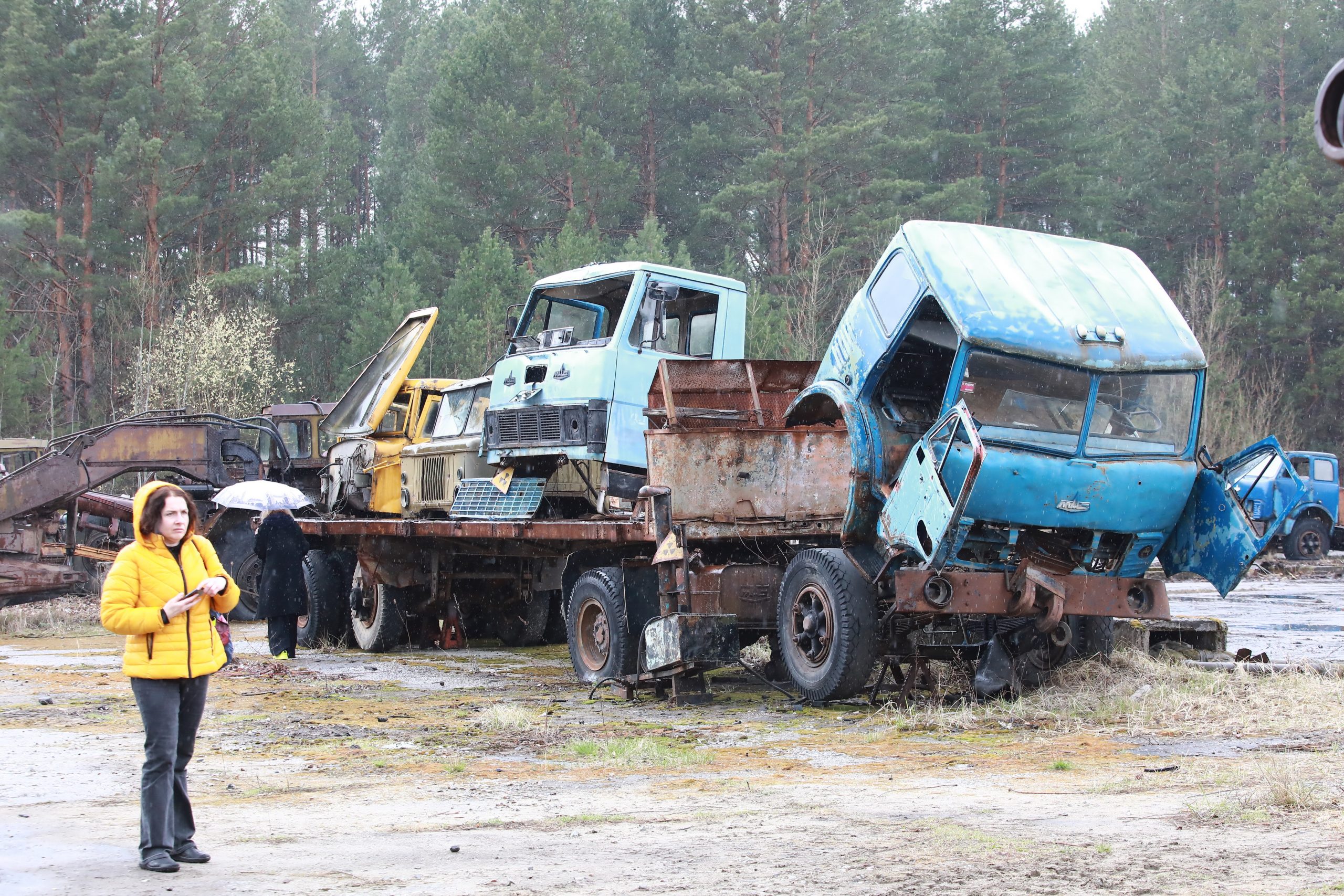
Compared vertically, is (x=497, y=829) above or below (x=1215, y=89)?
below

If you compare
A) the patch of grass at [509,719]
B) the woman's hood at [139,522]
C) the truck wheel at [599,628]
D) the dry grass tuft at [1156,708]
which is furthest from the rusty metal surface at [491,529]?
the woman's hood at [139,522]

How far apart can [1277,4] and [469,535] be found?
1777 inches

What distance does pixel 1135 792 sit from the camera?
702 cm

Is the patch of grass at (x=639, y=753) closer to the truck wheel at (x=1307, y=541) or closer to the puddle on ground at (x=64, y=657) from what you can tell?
the puddle on ground at (x=64, y=657)

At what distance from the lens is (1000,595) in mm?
9656

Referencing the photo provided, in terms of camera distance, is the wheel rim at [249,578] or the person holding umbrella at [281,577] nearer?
the person holding umbrella at [281,577]

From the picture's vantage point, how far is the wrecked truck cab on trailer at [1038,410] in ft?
31.8

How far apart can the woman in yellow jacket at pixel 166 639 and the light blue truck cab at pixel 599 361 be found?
6996mm

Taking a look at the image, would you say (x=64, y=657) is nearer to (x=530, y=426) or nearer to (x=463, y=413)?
(x=463, y=413)

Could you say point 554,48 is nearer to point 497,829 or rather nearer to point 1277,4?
point 1277,4

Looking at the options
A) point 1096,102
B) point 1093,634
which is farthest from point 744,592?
point 1096,102

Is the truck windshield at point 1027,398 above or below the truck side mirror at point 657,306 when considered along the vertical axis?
below

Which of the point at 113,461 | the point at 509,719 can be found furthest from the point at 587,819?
the point at 113,461

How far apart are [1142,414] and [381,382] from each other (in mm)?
9989
